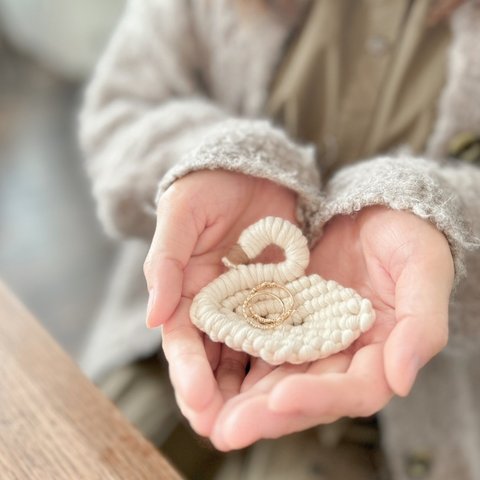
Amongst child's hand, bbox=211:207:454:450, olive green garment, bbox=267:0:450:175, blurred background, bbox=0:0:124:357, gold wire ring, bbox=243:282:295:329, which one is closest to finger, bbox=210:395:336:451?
child's hand, bbox=211:207:454:450

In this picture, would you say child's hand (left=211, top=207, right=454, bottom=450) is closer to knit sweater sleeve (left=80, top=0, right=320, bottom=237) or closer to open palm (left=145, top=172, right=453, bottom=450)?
open palm (left=145, top=172, right=453, bottom=450)

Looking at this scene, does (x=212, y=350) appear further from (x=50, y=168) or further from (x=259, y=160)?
(x=50, y=168)

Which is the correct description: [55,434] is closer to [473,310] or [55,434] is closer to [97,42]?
[473,310]

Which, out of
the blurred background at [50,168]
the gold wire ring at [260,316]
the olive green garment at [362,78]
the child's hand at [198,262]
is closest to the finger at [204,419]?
the child's hand at [198,262]

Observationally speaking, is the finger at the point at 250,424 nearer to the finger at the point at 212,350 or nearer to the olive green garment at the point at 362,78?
the finger at the point at 212,350

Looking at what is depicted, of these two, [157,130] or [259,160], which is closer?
[259,160]

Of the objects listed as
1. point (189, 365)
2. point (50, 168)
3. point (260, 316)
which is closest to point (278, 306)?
point (260, 316)
